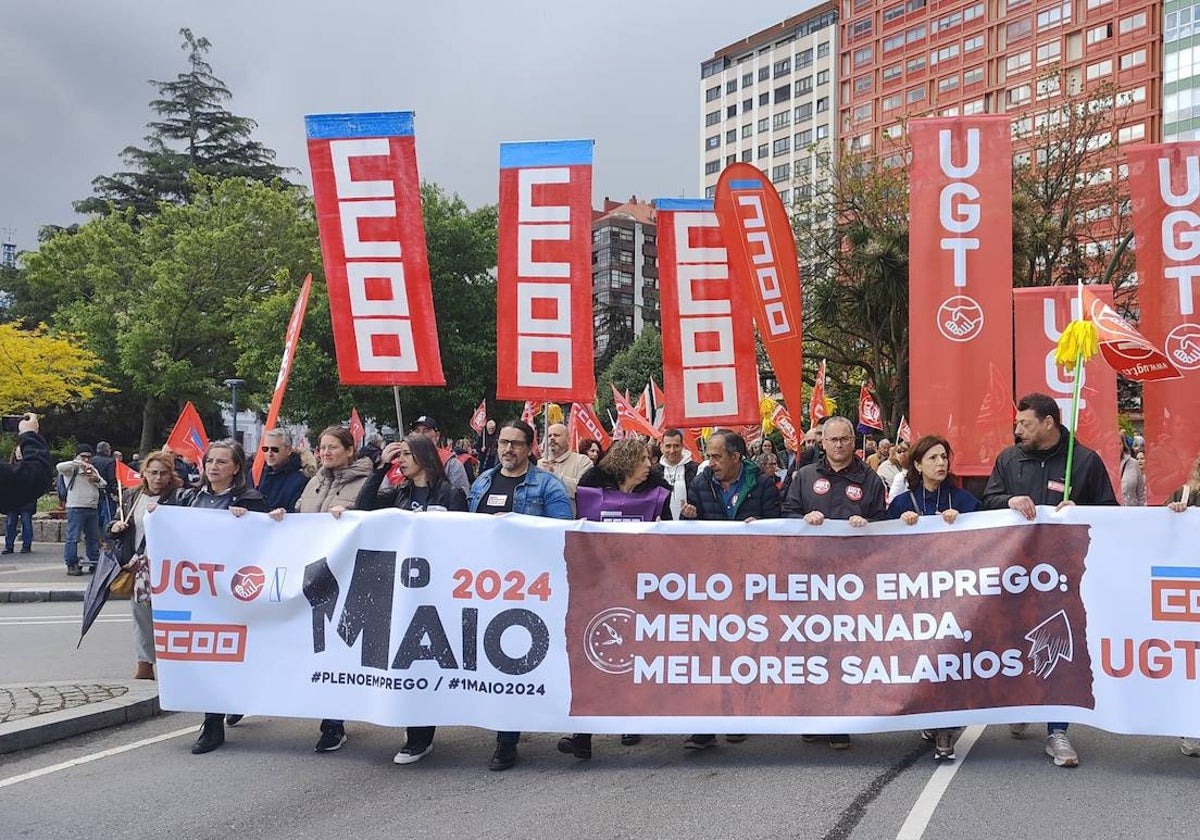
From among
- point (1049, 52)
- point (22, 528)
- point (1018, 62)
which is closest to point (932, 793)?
point (22, 528)

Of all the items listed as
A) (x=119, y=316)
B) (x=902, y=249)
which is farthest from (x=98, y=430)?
(x=902, y=249)

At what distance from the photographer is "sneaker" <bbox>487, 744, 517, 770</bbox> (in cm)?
550

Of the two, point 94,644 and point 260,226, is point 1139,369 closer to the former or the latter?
point 94,644

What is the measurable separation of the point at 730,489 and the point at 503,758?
6.68 feet

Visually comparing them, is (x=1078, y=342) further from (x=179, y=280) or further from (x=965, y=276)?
(x=179, y=280)

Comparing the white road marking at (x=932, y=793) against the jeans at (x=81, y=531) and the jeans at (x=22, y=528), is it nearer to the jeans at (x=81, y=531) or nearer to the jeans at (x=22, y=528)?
the jeans at (x=81, y=531)

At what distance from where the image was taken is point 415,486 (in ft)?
20.4

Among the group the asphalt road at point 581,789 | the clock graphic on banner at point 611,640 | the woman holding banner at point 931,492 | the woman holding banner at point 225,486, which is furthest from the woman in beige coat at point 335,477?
the woman holding banner at point 931,492

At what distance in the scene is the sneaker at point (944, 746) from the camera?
18.0ft

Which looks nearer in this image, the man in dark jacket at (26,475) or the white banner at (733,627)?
the man in dark jacket at (26,475)

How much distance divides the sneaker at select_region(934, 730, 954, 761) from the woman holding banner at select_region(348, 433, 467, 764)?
2.86 m

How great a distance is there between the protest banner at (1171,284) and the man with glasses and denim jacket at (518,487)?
606cm

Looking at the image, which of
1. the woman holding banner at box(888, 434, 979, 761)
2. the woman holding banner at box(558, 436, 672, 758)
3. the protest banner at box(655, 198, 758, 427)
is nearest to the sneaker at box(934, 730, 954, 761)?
the woman holding banner at box(888, 434, 979, 761)

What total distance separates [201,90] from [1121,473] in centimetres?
5812
